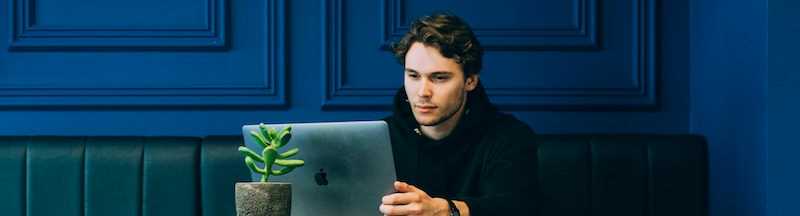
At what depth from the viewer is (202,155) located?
2496mm

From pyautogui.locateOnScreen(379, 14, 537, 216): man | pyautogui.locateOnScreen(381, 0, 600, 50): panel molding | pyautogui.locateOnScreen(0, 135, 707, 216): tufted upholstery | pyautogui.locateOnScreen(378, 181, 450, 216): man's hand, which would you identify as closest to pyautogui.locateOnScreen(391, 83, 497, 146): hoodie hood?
pyautogui.locateOnScreen(379, 14, 537, 216): man

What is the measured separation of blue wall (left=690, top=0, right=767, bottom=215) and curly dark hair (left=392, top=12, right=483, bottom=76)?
582 millimetres

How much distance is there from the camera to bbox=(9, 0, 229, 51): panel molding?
9.04 ft

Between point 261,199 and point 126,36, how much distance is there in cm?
133

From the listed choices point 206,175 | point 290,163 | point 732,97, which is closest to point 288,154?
point 290,163

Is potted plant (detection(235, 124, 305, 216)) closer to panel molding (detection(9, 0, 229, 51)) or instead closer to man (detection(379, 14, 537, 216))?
man (detection(379, 14, 537, 216))

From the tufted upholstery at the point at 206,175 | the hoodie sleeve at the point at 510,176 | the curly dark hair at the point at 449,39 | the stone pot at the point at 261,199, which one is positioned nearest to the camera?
the stone pot at the point at 261,199

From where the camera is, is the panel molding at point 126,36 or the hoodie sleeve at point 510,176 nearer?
the hoodie sleeve at point 510,176

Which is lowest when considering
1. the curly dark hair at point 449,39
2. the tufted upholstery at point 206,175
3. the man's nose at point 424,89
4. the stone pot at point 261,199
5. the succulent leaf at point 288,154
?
the tufted upholstery at point 206,175

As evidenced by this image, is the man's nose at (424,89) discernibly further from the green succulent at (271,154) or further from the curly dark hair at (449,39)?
the green succulent at (271,154)

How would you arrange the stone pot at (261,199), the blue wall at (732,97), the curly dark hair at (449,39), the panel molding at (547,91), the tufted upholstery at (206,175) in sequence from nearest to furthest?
1. the stone pot at (261,199)
2. the curly dark hair at (449,39)
3. the blue wall at (732,97)
4. the tufted upholstery at (206,175)
5. the panel molding at (547,91)

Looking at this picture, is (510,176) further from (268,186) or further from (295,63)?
(295,63)

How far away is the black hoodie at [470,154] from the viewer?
6.80ft

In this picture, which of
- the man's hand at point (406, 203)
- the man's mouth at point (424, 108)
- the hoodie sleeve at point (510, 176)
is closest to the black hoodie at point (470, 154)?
the hoodie sleeve at point (510, 176)
